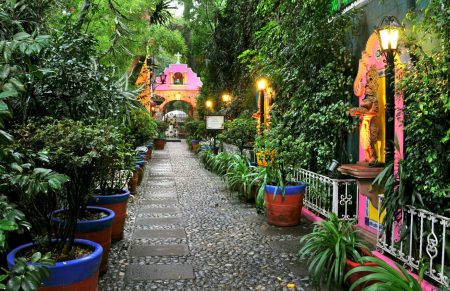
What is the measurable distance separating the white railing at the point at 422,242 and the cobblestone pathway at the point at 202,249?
3.41ft

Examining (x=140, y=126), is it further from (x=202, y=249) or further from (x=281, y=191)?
(x=202, y=249)

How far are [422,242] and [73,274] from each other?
3127mm

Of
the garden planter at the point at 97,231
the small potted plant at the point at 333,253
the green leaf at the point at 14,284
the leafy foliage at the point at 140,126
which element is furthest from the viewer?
the leafy foliage at the point at 140,126

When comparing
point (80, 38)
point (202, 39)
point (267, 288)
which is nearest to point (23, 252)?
point (267, 288)

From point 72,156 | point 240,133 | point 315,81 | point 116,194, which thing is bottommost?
point 116,194

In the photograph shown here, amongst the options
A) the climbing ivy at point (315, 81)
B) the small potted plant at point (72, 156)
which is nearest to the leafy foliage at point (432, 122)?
the climbing ivy at point (315, 81)

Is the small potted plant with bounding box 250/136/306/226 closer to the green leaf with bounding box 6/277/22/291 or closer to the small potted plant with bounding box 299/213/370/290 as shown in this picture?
the small potted plant with bounding box 299/213/370/290

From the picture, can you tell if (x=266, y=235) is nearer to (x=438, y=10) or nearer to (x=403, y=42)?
(x=403, y=42)

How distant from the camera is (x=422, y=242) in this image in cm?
394

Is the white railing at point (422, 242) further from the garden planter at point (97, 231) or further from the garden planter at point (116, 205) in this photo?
the garden planter at point (116, 205)

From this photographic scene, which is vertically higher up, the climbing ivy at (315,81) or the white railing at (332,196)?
the climbing ivy at (315,81)

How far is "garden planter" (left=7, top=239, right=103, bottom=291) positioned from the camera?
117 inches

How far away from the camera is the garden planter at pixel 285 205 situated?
6449 mm

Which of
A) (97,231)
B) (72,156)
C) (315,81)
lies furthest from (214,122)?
(72,156)
